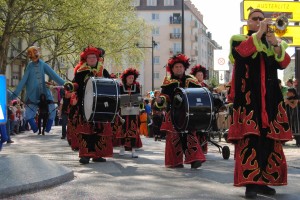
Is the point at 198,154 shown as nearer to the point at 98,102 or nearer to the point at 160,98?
the point at 160,98

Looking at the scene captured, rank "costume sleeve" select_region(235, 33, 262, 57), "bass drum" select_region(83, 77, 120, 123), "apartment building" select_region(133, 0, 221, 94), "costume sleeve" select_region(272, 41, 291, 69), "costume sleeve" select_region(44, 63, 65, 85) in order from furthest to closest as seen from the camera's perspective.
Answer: "apartment building" select_region(133, 0, 221, 94), "costume sleeve" select_region(44, 63, 65, 85), "bass drum" select_region(83, 77, 120, 123), "costume sleeve" select_region(272, 41, 291, 69), "costume sleeve" select_region(235, 33, 262, 57)

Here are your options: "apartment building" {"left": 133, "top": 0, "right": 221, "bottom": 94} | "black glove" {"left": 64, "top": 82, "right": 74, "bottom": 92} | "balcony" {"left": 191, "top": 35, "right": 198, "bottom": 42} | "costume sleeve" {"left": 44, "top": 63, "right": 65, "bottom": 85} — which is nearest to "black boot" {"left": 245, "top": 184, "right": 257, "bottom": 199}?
"black glove" {"left": 64, "top": 82, "right": 74, "bottom": 92}

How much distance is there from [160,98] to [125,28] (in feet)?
120

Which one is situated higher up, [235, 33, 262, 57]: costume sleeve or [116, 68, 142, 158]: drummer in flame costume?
[235, 33, 262, 57]: costume sleeve

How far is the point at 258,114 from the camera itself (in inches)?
229

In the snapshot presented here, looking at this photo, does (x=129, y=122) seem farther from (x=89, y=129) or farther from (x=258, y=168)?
(x=258, y=168)

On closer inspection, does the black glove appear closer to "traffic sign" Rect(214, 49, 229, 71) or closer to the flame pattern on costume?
the flame pattern on costume

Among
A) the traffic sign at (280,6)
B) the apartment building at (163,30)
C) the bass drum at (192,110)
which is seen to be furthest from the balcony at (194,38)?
the bass drum at (192,110)

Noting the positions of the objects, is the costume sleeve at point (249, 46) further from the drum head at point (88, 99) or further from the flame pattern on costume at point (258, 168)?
the drum head at point (88, 99)

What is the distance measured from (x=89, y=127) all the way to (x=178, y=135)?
1537mm

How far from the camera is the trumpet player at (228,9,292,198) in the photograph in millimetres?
5742

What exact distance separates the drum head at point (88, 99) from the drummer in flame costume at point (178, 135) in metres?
1.11

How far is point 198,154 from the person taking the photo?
338 inches

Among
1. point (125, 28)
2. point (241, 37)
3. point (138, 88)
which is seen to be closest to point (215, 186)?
point (241, 37)
